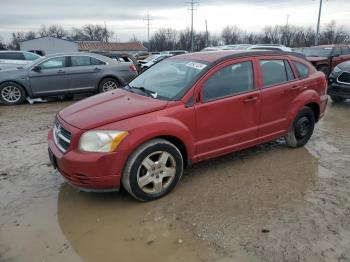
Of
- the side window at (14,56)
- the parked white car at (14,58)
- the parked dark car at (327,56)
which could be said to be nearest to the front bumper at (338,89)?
the parked dark car at (327,56)

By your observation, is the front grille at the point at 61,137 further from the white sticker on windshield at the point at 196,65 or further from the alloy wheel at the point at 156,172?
the white sticker on windshield at the point at 196,65

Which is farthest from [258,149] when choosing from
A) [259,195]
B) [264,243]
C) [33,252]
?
[33,252]

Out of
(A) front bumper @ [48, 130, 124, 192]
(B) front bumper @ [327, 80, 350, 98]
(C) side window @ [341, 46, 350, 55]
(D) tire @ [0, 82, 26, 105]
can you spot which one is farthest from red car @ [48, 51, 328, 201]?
(C) side window @ [341, 46, 350, 55]

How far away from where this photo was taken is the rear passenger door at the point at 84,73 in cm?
1081

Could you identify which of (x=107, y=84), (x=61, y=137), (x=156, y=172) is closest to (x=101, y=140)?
(x=61, y=137)

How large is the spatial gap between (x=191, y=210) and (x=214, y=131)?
3.68ft

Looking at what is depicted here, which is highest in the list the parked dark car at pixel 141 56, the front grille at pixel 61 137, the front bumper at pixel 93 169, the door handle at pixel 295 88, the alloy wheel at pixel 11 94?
the door handle at pixel 295 88

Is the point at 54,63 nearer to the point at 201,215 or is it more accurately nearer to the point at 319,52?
the point at 201,215

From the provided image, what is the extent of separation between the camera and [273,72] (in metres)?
5.21

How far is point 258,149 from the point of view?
5801mm

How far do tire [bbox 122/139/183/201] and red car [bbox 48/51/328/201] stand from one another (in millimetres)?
11

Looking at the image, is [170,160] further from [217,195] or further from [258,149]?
[258,149]

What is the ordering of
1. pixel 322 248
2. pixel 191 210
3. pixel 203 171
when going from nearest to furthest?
1. pixel 322 248
2. pixel 191 210
3. pixel 203 171

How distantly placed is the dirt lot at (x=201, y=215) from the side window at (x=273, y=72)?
46.2 inches
